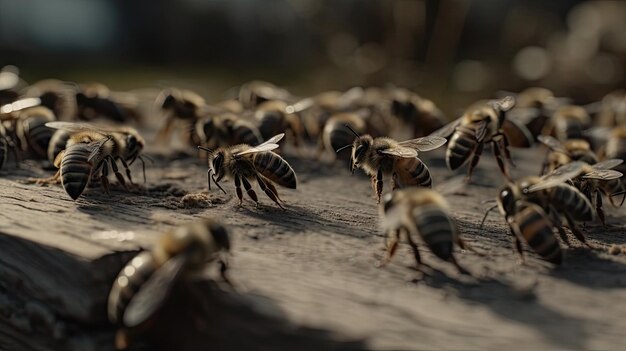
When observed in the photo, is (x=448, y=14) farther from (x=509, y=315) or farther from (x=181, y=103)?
(x=509, y=315)

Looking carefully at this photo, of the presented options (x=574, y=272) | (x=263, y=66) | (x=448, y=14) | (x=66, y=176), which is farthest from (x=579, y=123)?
(x=263, y=66)

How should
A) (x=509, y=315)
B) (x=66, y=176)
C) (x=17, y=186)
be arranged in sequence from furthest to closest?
1. (x=17, y=186)
2. (x=66, y=176)
3. (x=509, y=315)

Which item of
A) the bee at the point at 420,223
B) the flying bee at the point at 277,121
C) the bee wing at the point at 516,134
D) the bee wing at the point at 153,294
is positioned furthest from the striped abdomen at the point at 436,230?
the flying bee at the point at 277,121

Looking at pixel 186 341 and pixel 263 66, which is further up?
pixel 263 66

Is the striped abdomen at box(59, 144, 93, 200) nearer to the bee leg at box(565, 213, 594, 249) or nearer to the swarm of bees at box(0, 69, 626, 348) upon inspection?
the swarm of bees at box(0, 69, 626, 348)

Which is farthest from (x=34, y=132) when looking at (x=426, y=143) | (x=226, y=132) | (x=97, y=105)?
(x=426, y=143)

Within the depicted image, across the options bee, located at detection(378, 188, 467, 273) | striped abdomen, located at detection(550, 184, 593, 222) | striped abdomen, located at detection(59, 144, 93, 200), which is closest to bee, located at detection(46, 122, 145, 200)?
striped abdomen, located at detection(59, 144, 93, 200)

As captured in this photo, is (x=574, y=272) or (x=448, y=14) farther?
(x=448, y=14)
